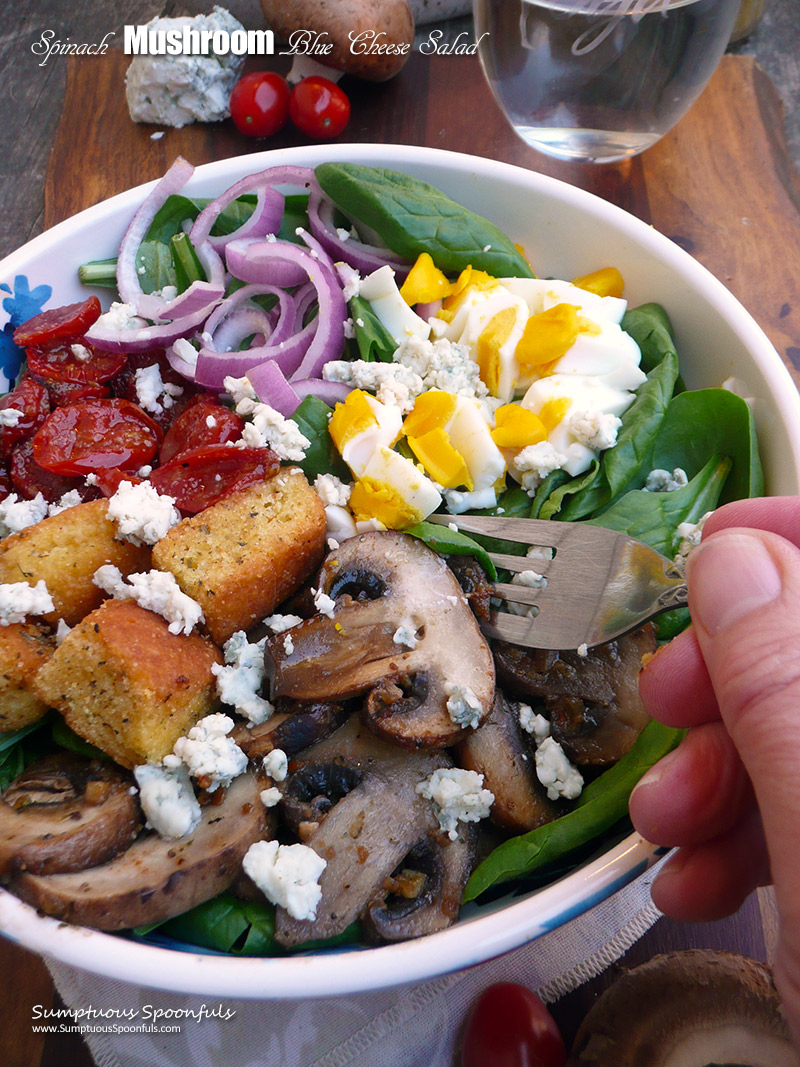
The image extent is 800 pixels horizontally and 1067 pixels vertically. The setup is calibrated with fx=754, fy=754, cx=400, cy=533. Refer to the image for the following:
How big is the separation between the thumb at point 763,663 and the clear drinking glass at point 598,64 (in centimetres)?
175

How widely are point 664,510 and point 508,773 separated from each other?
729 mm

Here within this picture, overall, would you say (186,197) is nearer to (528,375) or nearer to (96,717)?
(528,375)

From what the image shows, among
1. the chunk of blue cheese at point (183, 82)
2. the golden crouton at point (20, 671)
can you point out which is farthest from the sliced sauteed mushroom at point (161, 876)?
the chunk of blue cheese at point (183, 82)

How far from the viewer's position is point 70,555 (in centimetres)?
163

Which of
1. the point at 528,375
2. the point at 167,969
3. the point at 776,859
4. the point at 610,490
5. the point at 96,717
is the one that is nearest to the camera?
the point at 776,859

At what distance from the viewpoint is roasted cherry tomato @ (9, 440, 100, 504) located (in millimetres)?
1847

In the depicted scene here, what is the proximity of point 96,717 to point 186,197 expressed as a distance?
152 centimetres

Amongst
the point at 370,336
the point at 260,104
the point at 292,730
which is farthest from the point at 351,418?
the point at 260,104

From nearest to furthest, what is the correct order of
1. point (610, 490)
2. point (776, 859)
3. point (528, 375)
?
point (776, 859)
point (610, 490)
point (528, 375)

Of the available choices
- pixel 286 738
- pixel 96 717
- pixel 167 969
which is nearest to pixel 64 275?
pixel 96 717

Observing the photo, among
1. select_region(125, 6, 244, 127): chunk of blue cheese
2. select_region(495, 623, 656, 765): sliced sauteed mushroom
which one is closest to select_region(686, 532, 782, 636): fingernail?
select_region(495, 623, 656, 765): sliced sauteed mushroom

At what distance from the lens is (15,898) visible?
1.29 metres

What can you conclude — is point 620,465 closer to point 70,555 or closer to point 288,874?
point 288,874

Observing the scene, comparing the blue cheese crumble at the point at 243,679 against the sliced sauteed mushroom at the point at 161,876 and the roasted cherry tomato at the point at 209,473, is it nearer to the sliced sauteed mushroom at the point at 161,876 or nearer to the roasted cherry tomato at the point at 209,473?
the sliced sauteed mushroom at the point at 161,876
